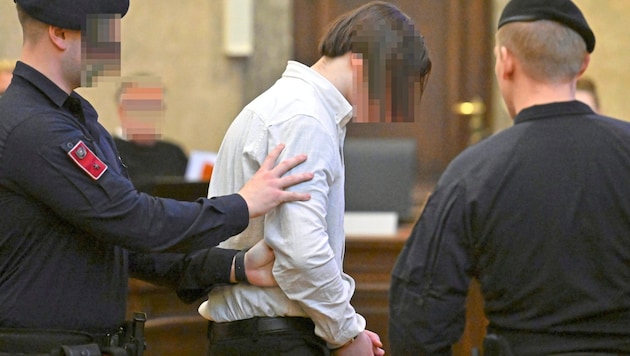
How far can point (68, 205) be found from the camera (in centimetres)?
218

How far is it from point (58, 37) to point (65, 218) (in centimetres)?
40

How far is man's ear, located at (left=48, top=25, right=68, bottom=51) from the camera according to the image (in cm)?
225

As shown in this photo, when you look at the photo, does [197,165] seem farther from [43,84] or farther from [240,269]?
[43,84]

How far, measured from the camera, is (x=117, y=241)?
87.8 inches

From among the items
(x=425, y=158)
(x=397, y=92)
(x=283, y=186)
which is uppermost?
(x=397, y=92)

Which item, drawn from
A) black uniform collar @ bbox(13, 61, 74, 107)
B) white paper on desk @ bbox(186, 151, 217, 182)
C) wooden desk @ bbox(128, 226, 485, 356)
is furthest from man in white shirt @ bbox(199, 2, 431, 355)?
white paper on desk @ bbox(186, 151, 217, 182)

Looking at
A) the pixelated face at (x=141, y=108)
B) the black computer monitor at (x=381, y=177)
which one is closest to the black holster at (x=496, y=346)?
the pixelated face at (x=141, y=108)

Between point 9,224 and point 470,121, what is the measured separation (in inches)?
224

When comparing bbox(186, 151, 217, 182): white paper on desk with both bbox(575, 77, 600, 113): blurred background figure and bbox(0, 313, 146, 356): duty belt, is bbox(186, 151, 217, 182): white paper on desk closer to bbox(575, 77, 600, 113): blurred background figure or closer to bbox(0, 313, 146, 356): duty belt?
bbox(575, 77, 600, 113): blurred background figure

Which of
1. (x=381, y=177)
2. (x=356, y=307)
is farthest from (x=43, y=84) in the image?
(x=381, y=177)

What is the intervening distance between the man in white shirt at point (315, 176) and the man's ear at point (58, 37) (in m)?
0.45

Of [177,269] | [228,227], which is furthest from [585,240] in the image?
[177,269]

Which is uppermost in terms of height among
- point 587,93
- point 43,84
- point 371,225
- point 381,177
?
point 43,84

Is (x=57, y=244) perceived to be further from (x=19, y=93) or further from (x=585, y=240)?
(x=585, y=240)
